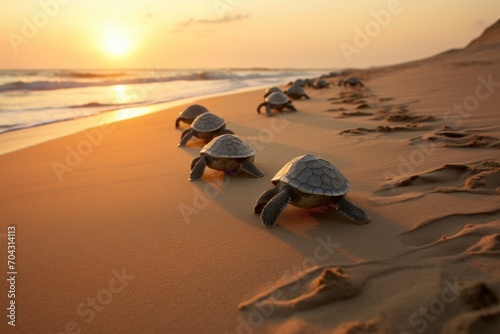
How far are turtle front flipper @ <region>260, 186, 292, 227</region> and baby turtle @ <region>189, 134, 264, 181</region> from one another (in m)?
1.39

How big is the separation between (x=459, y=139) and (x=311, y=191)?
10.4 feet

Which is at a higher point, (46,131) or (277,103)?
(46,131)

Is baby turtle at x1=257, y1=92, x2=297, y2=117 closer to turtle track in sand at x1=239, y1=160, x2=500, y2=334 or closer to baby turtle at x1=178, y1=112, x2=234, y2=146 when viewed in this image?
baby turtle at x1=178, y1=112, x2=234, y2=146

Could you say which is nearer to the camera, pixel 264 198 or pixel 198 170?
pixel 264 198

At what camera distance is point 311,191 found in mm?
2941

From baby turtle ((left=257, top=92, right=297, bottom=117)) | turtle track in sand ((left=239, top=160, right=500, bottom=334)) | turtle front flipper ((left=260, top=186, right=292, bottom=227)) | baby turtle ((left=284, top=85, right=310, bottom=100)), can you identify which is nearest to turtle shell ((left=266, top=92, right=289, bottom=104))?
baby turtle ((left=257, top=92, right=297, bottom=117))

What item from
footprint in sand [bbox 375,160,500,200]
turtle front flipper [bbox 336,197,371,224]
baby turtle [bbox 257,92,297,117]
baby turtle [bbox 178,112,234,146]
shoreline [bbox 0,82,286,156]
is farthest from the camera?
baby turtle [bbox 257,92,297,117]

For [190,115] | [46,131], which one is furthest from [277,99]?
[46,131]

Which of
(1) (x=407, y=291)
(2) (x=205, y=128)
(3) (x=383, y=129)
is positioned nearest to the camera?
(1) (x=407, y=291)

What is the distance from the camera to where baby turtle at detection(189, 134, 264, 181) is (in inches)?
175

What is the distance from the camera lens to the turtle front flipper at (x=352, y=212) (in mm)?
2895

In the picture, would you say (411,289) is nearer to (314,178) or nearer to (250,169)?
(314,178)

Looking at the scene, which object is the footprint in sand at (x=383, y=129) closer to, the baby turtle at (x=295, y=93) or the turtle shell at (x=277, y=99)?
the turtle shell at (x=277, y=99)

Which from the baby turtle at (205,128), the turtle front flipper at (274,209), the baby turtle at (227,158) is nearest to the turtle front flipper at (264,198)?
the turtle front flipper at (274,209)
